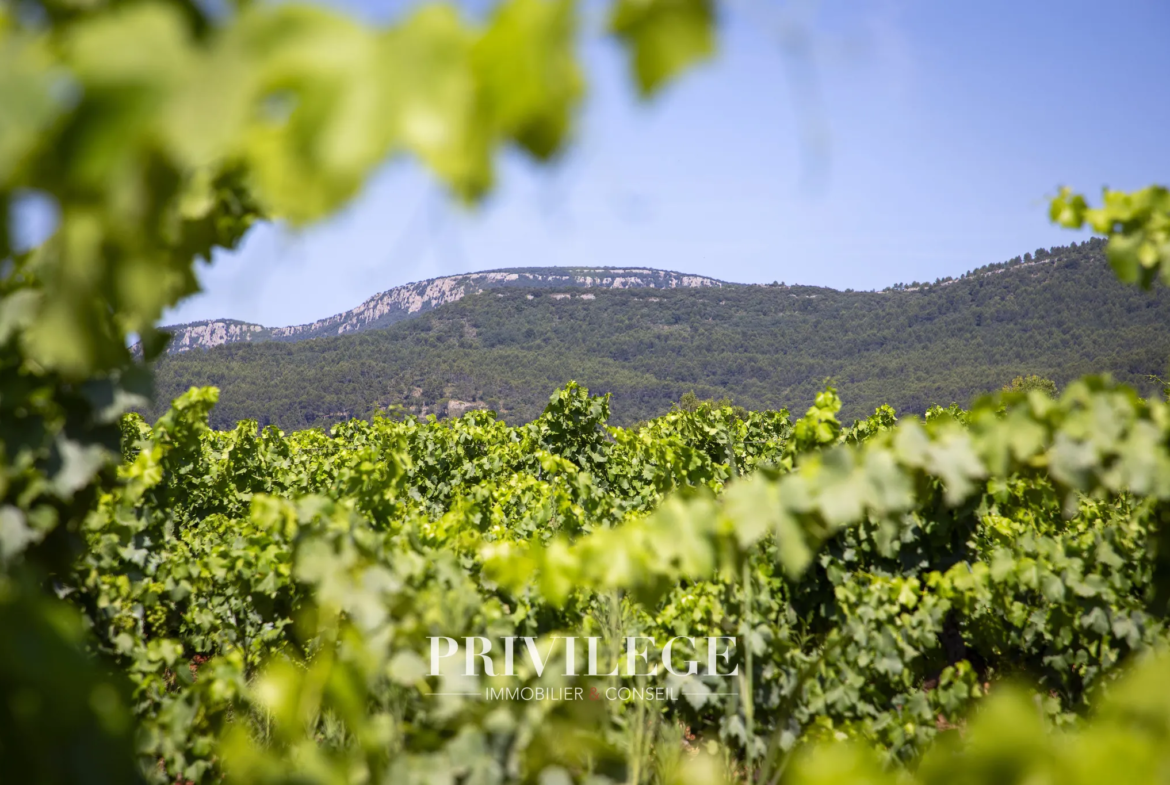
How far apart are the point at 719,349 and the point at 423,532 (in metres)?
115

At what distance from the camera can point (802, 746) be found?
3088 millimetres

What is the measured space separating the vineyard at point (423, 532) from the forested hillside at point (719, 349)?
207 ft

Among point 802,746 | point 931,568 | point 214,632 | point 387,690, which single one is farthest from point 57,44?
point 214,632

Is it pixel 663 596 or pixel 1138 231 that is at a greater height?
pixel 1138 231

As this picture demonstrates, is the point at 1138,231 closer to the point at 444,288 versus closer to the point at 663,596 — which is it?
the point at 663,596

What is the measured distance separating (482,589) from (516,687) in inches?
81.1

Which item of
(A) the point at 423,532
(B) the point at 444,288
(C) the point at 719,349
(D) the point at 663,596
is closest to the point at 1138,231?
(D) the point at 663,596

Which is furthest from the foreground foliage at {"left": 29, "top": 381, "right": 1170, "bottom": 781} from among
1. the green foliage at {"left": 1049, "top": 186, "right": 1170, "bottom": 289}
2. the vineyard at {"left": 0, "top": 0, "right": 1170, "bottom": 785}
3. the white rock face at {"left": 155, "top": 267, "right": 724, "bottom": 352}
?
the white rock face at {"left": 155, "top": 267, "right": 724, "bottom": 352}

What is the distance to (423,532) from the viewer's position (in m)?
4.38

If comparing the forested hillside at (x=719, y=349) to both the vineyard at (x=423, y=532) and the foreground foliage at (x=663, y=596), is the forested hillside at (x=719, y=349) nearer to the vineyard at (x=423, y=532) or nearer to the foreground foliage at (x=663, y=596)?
the foreground foliage at (x=663, y=596)

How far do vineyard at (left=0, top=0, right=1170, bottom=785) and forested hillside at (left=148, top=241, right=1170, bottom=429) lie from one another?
2481 inches

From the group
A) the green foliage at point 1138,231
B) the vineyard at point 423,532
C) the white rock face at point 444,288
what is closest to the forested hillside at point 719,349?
the white rock face at point 444,288

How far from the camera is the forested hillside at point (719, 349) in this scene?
263ft

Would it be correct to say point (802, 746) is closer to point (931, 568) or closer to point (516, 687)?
point (516, 687)
